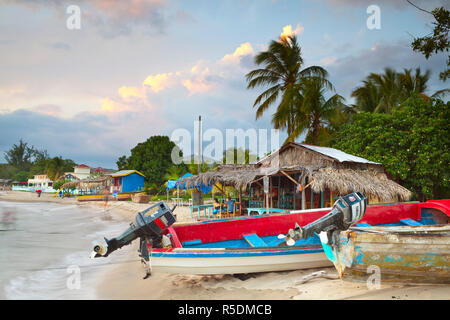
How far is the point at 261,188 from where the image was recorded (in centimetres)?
1475

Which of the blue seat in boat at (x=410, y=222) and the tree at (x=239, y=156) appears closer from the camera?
the blue seat in boat at (x=410, y=222)

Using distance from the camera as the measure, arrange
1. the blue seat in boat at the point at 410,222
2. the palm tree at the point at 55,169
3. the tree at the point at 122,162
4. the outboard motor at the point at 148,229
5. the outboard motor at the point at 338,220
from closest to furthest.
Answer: the outboard motor at the point at 338,220 → the outboard motor at the point at 148,229 → the blue seat in boat at the point at 410,222 → the tree at the point at 122,162 → the palm tree at the point at 55,169

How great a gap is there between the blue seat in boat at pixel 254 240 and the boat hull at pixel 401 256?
200 centimetres

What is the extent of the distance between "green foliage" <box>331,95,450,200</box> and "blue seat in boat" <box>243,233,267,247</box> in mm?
9779

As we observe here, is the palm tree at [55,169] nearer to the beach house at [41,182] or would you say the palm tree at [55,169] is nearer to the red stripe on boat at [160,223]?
the beach house at [41,182]

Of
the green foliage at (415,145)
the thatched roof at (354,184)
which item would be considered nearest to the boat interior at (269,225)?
the thatched roof at (354,184)

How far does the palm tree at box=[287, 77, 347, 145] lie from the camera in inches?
657

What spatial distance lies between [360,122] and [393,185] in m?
5.00

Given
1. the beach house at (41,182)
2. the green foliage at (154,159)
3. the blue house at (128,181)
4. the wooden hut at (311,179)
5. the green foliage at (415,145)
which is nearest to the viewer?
the wooden hut at (311,179)

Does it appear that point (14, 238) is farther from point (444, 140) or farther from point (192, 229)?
point (444, 140)

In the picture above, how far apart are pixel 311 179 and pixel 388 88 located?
14.5 metres

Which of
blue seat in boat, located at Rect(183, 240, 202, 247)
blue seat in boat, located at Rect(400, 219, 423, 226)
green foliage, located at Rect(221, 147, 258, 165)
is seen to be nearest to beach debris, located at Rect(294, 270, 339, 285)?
blue seat in boat, located at Rect(183, 240, 202, 247)

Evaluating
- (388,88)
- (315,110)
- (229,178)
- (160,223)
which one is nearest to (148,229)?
(160,223)

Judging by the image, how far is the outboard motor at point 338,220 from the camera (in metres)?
4.37
